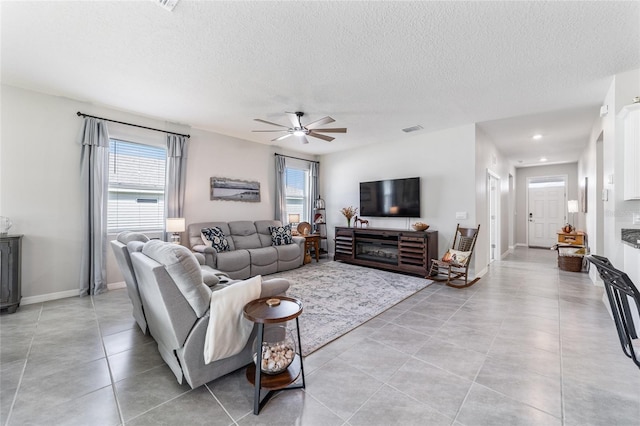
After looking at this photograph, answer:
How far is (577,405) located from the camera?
5.46 feet

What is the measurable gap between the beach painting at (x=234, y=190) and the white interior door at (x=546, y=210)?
876 cm

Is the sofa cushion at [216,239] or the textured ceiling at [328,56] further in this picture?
the sofa cushion at [216,239]

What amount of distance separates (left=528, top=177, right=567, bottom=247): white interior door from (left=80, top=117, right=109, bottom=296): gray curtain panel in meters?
11.2

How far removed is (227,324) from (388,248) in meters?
4.33

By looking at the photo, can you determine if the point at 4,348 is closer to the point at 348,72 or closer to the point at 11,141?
the point at 11,141

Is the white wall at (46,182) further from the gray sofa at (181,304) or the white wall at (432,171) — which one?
the white wall at (432,171)

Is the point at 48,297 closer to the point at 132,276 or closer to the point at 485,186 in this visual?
the point at 132,276

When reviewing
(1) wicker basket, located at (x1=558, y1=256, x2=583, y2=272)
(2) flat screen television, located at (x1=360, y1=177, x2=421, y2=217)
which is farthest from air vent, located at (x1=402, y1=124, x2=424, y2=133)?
(1) wicker basket, located at (x1=558, y1=256, x2=583, y2=272)

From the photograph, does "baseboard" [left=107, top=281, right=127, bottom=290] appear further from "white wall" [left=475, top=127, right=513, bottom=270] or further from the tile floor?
"white wall" [left=475, top=127, right=513, bottom=270]

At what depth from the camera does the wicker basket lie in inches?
203

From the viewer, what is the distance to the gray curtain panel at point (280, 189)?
248 inches

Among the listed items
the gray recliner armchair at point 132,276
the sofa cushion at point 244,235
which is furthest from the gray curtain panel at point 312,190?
the gray recliner armchair at point 132,276

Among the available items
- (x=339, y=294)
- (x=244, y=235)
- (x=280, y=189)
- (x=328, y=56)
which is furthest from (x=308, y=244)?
(x=328, y=56)

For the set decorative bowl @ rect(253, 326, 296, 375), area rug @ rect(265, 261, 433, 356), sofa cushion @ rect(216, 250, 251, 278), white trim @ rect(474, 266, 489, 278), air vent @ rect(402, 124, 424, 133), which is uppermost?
Result: air vent @ rect(402, 124, 424, 133)
